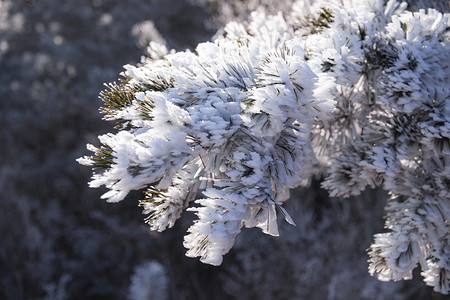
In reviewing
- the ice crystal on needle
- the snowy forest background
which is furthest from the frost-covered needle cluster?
the snowy forest background

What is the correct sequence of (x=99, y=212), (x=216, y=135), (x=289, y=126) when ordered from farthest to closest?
(x=99, y=212) → (x=289, y=126) → (x=216, y=135)

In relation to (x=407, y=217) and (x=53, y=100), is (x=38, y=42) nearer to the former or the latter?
(x=53, y=100)

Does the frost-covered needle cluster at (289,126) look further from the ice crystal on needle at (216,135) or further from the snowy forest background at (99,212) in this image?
the snowy forest background at (99,212)

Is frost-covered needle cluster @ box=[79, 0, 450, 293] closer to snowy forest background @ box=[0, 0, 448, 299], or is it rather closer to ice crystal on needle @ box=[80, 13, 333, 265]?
ice crystal on needle @ box=[80, 13, 333, 265]

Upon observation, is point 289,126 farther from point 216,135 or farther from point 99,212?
point 99,212

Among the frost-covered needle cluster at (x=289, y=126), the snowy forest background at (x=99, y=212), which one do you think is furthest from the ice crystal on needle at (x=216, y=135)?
the snowy forest background at (x=99, y=212)

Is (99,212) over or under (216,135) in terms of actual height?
over

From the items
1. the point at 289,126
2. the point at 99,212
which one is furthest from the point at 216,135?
the point at 99,212
